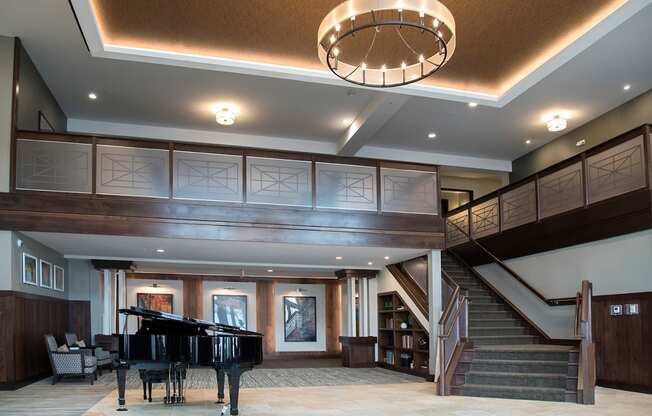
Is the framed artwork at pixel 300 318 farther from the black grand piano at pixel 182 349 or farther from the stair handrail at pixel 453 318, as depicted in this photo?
the black grand piano at pixel 182 349

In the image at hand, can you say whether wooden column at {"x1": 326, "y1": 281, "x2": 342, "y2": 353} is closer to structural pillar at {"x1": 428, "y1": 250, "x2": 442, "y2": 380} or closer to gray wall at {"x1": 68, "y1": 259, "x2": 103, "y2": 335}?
gray wall at {"x1": 68, "y1": 259, "x2": 103, "y2": 335}

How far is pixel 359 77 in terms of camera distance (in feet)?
25.1

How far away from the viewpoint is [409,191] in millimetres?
11055

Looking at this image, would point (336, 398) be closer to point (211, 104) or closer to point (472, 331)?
point (472, 331)

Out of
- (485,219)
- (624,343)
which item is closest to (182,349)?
(624,343)

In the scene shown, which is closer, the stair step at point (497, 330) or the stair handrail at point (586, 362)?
the stair handrail at point (586, 362)

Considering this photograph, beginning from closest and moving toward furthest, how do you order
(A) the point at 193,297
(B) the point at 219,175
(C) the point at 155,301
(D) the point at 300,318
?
(B) the point at 219,175
(C) the point at 155,301
(A) the point at 193,297
(D) the point at 300,318

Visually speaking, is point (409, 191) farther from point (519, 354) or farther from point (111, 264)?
point (111, 264)

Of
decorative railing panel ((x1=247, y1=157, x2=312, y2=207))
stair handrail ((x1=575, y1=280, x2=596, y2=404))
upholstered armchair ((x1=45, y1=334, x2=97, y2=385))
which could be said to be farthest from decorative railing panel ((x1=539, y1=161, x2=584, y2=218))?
upholstered armchair ((x1=45, y1=334, x2=97, y2=385))

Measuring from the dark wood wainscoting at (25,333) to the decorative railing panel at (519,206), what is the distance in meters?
8.92

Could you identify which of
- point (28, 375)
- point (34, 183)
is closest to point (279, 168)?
point (34, 183)

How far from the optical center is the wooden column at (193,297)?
16922 millimetres

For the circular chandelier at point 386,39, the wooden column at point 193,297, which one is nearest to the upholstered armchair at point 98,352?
the wooden column at point 193,297

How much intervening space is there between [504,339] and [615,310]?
80.1 inches
